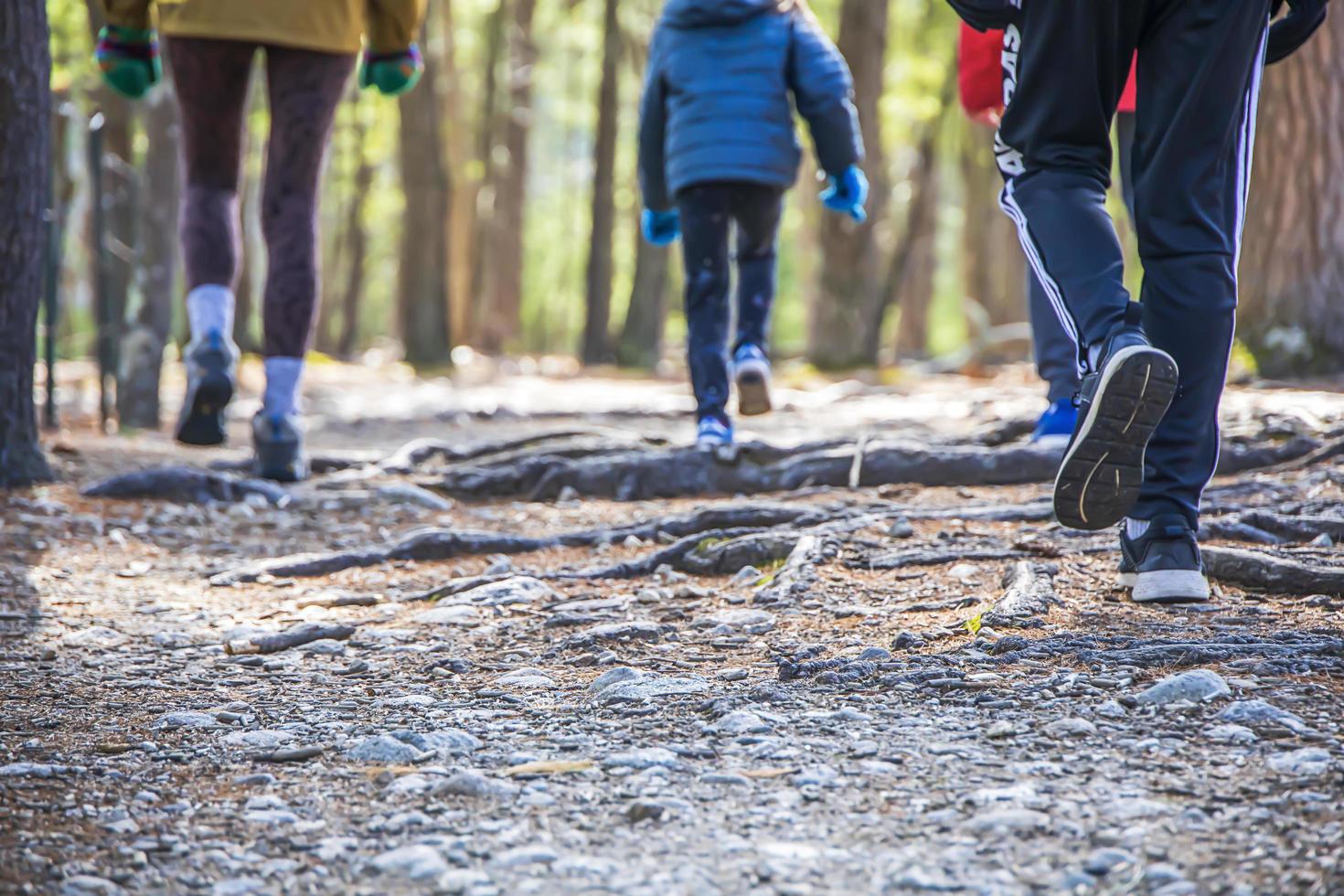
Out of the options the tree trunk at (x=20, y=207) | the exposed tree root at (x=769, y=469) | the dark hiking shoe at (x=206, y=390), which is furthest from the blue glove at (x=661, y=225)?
the tree trunk at (x=20, y=207)

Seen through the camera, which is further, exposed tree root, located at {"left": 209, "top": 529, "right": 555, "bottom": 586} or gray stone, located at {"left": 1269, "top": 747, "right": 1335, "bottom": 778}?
exposed tree root, located at {"left": 209, "top": 529, "right": 555, "bottom": 586}

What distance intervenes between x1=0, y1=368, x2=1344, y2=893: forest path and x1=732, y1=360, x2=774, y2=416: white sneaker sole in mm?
1273

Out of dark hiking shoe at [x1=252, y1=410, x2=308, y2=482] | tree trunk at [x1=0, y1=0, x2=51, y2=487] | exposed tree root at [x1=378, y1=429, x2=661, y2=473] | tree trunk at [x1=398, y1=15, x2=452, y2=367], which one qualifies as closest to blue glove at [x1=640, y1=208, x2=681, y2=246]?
exposed tree root at [x1=378, y1=429, x2=661, y2=473]

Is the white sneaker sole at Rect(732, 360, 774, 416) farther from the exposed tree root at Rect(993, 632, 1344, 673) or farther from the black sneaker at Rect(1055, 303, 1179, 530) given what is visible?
the exposed tree root at Rect(993, 632, 1344, 673)

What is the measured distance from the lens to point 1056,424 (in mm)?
5008

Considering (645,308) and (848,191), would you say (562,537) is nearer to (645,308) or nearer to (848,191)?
(848,191)

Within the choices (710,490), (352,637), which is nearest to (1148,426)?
(352,637)

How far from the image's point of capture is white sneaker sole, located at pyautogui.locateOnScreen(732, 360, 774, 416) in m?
5.70

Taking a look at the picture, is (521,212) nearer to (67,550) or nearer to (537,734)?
(67,550)

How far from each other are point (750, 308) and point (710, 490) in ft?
3.35

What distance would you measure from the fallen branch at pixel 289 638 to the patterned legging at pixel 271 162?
230 cm

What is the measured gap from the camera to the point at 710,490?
512cm

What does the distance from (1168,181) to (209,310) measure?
3553 millimetres

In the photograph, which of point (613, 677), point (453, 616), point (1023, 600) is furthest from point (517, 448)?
point (613, 677)
